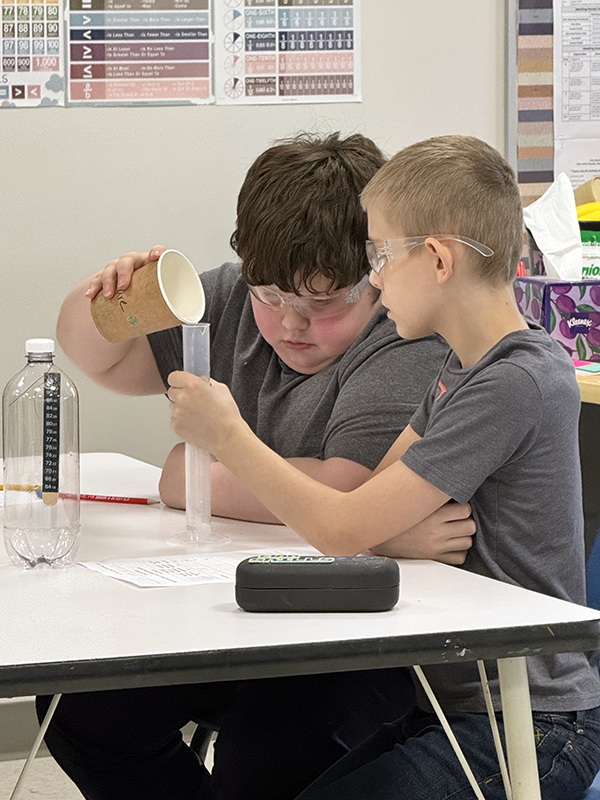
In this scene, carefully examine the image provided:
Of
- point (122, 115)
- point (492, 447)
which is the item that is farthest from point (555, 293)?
point (122, 115)

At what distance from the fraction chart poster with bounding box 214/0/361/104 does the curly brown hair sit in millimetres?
949

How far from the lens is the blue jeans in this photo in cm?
109

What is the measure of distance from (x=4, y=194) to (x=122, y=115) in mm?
320

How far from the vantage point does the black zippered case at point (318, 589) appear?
996mm

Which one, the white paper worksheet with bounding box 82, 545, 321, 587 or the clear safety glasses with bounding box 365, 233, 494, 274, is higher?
→ the clear safety glasses with bounding box 365, 233, 494, 274

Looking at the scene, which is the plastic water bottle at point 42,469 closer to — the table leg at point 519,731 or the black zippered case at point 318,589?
the black zippered case at point 318,589

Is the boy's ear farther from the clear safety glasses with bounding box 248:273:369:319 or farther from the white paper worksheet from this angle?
the white paper worksheet

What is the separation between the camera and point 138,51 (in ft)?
7.93

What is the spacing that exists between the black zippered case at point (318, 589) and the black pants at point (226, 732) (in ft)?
1.34

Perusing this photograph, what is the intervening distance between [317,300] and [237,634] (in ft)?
2.29

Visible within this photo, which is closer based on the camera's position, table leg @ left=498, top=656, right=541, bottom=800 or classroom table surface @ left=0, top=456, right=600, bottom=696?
classroom table surface @ left=0, top=456, right=600, bottom=696

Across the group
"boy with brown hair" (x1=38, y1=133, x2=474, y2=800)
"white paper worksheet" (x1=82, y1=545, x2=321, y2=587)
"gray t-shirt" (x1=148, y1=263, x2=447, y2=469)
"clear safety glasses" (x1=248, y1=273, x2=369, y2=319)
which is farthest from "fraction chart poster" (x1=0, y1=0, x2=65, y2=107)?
"white paper worksheet" (x1=82, y1=545, x2=321, y2=587)

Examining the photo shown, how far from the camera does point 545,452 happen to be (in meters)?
1.21

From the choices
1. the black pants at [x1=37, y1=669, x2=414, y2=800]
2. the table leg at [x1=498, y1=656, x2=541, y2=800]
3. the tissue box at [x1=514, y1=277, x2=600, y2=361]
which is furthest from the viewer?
the tissue box at [x1=514, y1=277, x2=600, y2=361]
